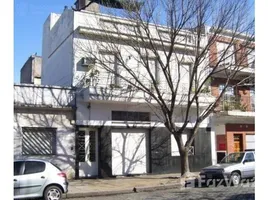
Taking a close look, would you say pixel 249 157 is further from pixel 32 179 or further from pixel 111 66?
pixel 32 179

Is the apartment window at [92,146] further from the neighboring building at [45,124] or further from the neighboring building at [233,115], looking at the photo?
the neighboring building at [233,115]

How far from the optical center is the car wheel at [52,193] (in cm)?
1054

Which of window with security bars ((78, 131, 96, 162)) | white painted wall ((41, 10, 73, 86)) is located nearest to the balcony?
window with security bars ((78, 131, 96, 162))

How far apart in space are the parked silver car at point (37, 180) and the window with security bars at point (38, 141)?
5.59 m

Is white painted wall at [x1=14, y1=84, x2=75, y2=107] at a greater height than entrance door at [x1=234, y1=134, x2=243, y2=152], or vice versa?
white painted wall at [x1=14, y1=84, x2=75, y2=107]

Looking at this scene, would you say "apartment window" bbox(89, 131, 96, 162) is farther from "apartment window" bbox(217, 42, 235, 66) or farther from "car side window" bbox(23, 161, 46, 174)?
"apartment window" bbox(217, 42, 235, 66)

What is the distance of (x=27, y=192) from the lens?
1030 cm

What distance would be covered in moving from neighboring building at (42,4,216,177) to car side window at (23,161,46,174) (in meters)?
6.24

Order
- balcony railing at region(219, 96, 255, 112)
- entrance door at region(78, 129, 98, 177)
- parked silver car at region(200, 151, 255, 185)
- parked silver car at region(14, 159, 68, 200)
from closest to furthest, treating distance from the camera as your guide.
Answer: parked silver car at region(14, 159, 68, 200), parked silver car at region(200, 151, 255, 185), entrance door at region(78, 129, 98, 177), balcony railing at region(219, 96, 255, 112)

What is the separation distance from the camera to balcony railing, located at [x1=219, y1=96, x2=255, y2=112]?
70.0ft

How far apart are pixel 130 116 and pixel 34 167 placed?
27.5ft

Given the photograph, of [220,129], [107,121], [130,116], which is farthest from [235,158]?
[220,129]

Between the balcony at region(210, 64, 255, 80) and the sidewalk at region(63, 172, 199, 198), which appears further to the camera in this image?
the balcony at region(210, 64, 255, 80)

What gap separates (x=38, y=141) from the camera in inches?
648
